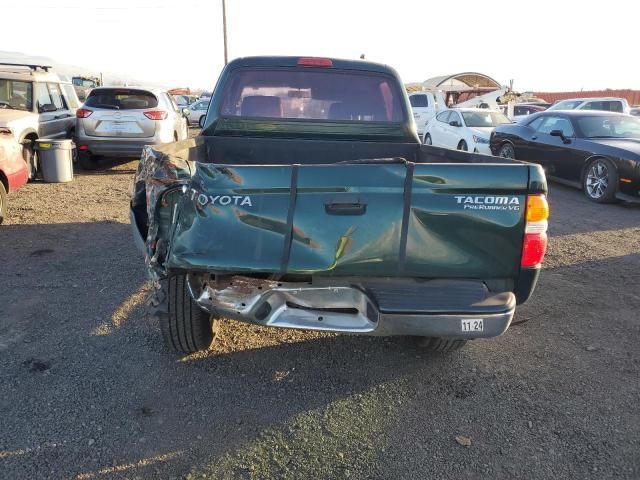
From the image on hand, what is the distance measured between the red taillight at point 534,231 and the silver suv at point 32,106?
7579mm

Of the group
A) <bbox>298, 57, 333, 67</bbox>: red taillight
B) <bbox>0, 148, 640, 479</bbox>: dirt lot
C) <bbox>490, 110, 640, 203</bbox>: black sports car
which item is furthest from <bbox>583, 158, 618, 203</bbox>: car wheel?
<bbox>298, 57, 333, 67</bbox>: red taillight

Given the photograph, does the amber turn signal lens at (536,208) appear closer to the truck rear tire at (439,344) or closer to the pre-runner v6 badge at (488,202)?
the pre-runner v6 badge at (488,202)

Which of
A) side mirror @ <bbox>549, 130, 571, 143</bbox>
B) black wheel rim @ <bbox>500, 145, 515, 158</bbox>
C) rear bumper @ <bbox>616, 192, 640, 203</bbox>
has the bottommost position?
rear bumper @ <bbox>616, 192, 640, 203</bbox>

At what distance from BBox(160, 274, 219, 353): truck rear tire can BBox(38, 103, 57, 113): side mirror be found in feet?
24.9

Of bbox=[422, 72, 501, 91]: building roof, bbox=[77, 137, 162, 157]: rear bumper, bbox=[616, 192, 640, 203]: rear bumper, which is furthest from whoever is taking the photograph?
bbox=[422, 72, 501, 91]: building roof

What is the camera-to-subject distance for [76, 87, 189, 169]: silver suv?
32.6ft

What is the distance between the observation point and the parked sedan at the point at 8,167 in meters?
6.21

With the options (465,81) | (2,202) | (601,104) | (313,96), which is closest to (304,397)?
(313,96)

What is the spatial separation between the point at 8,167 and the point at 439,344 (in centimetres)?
575

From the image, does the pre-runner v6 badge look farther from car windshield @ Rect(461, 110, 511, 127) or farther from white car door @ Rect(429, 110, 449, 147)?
white car door @ Rect(429, 110, 449, 147)

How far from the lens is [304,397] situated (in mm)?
3031

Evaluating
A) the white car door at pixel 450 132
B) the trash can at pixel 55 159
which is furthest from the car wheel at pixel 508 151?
the trash can at pixel 55 159

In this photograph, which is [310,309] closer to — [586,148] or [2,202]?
[2,202]

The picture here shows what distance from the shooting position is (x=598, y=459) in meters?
2.55
